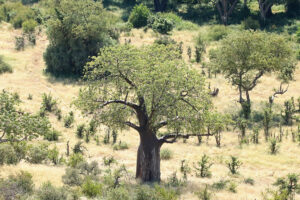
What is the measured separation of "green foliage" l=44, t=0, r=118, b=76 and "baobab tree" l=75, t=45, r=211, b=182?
2100cm

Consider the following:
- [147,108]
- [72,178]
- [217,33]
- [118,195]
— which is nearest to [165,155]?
[147,108]

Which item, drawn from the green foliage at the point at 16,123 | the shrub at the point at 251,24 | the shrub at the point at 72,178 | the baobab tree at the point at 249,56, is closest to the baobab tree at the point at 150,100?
the shrub at the point at 72,178

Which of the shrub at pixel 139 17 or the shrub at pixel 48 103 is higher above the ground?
the shrub at pixel 139 17

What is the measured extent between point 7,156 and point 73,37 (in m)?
22.5

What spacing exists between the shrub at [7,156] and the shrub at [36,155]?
1.29 meters

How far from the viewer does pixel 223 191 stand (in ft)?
56.5

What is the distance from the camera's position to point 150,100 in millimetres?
16734

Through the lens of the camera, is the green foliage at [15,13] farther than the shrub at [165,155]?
Yes

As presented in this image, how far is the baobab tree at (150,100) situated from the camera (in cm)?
1650

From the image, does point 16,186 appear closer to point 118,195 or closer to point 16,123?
point 16,123

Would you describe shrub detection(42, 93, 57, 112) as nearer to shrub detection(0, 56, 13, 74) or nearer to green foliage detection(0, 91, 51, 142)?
shrub detection(0, 56, 13, 74)

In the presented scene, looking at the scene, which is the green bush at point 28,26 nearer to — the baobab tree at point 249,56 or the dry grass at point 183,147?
the dry grass at point 183,147

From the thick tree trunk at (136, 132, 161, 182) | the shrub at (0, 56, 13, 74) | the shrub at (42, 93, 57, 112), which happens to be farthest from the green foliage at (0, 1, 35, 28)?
the thick tree trunk at (136, 132, 161, 182)

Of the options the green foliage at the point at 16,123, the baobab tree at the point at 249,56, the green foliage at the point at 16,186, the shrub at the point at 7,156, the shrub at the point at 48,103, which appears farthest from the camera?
the shrub at the point at 48,103
